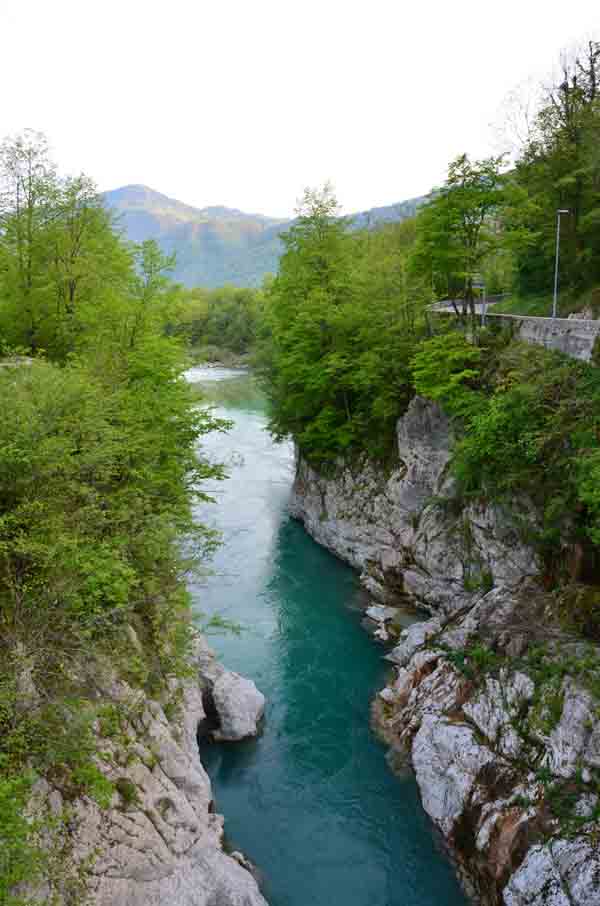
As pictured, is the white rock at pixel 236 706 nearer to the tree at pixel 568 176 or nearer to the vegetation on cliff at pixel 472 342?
the vegetation on cliff at pixel 472 342

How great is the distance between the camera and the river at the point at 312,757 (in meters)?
10.4

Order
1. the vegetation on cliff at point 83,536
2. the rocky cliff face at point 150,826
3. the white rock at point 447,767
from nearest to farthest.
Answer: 1. the vegetation on cliff at point 83,536
2. the rocky cliff face at point 150,826
3. the white rock at point 447,767

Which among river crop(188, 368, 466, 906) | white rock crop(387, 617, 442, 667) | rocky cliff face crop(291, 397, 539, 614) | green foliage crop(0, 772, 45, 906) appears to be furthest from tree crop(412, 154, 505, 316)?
green foliage crop(0, 772, 45, 906)

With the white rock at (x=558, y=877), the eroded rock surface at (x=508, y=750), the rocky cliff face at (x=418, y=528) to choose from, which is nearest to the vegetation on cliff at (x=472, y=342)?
the rocky cliff face at (x=418, y=528)

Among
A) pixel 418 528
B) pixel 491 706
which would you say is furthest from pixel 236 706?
pixel 418 528

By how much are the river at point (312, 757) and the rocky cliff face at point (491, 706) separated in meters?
0.71

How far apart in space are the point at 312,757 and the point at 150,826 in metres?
Answer: 5.49

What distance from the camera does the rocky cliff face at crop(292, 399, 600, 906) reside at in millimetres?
9506

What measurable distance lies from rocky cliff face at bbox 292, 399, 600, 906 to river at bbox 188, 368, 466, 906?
707 millimetres

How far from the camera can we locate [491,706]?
38.6 feet

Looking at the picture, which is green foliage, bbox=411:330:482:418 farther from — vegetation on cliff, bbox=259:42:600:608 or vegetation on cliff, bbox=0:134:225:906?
vegetation on cliff, bbox=0:134:225:906

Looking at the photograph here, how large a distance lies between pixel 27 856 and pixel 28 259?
16956 mm

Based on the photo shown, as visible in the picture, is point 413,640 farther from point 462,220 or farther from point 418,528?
point 462,220

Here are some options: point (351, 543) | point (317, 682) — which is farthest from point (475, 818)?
point (351, 543)
